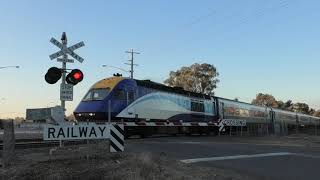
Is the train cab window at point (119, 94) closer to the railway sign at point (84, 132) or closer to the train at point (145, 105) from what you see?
the train at point (145, 105)

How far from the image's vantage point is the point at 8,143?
43.7 feet

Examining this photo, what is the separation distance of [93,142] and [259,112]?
143 ft

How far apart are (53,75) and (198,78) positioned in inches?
3626

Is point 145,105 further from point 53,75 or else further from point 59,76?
point 53,75

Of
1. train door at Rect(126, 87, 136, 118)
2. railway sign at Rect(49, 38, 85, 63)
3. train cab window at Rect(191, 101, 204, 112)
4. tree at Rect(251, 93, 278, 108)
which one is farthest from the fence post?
tree at Rect(251, 93, 278, 108)

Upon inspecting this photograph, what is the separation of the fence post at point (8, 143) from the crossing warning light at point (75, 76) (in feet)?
8.91

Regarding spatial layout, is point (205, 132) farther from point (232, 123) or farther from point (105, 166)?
point (105, 166)

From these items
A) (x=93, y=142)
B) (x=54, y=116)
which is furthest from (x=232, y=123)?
(x=54, y=116)

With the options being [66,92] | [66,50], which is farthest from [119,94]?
[66,92]

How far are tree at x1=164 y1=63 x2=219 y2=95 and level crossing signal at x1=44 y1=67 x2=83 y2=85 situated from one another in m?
90.2

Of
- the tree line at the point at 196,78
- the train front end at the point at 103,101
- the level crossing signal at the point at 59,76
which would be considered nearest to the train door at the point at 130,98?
the train front end at the point at 103,101

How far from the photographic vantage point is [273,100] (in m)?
161

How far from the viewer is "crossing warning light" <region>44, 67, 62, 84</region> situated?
1525 cm

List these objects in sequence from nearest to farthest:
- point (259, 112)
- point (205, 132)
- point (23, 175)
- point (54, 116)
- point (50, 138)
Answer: point (23, 175) → point (50, 138) → point (54, 116) → point (205, 132) → point (259, 112)
